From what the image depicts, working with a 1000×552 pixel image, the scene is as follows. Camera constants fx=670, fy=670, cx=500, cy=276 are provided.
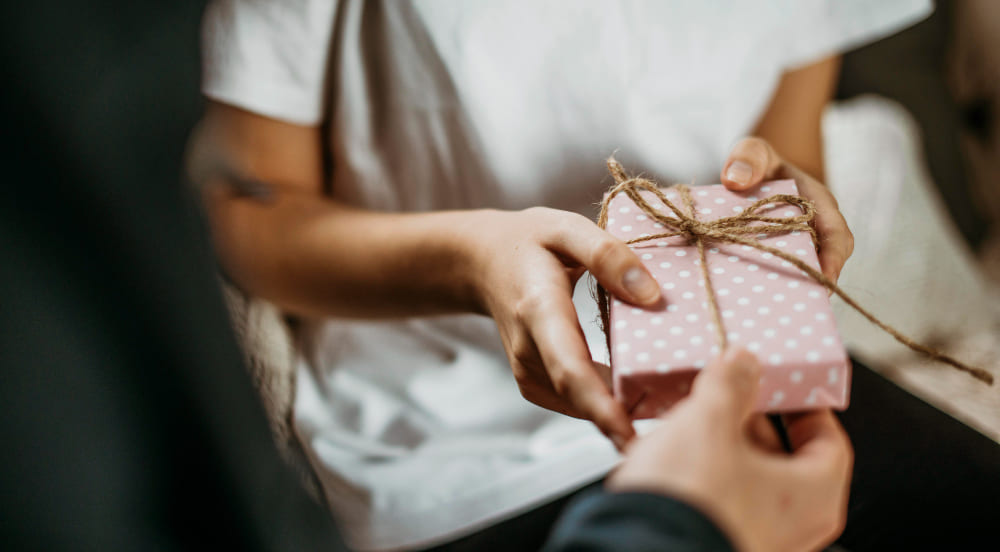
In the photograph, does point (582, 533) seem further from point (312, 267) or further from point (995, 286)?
point (995, 286)

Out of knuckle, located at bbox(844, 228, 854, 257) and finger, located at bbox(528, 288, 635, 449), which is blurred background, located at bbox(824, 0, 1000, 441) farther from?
finger, located at bbox(528, 288, 635, 449)

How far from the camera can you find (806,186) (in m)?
0.34

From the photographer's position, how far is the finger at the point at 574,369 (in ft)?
0.88

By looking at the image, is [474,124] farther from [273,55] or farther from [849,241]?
[849,241]

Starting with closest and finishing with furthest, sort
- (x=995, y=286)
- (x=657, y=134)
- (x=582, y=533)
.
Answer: (x=582, y=533) < (x=657, y=134) < (x=995, y=286)

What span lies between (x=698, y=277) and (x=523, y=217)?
10cm

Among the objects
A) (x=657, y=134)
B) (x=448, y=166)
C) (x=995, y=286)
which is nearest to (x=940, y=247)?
(x=995, y=286)

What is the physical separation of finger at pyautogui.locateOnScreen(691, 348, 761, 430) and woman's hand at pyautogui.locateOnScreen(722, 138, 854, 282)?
84 mm

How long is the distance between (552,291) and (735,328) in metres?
0.08

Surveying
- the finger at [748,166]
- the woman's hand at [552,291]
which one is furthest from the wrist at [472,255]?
the finger at [748,166]

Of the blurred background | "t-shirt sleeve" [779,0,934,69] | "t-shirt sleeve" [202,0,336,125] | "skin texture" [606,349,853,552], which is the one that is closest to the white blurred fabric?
the blurred background

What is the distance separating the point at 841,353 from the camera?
25 cm

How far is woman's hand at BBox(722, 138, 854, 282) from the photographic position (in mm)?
311

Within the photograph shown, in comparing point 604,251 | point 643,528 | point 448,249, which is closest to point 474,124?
point 448,249
